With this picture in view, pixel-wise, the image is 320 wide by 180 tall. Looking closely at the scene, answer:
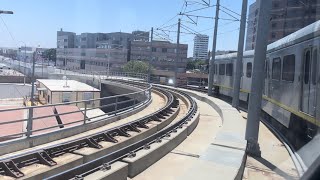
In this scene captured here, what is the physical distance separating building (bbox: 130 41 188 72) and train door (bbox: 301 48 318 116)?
→ 11754 centimetres

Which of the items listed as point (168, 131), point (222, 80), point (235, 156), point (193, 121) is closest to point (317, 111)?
point (235, 156)

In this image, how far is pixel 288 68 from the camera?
12.3 metres

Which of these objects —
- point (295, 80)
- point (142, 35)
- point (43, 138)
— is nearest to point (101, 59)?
point (142, 35)

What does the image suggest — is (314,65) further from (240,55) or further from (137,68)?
(137,68)

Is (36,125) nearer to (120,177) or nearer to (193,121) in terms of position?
(193,121)

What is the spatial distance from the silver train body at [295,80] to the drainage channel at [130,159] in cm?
347

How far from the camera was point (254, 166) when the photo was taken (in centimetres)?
902

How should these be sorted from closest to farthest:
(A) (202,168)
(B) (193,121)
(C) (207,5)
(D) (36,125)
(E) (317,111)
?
1. (A) (202,168)
2. (E) (317,111)
3. (B) (193,121)
4. (D) (36,125)
5. (C) (207,5)

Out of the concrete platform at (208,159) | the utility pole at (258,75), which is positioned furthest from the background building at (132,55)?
the utility pole at (258,75)

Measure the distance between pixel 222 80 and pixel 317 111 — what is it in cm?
2036

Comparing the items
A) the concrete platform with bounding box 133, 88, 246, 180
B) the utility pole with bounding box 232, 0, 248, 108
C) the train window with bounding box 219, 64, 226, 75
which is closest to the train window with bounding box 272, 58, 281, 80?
the concrete platform with bounding box 133, 88, 246, 180

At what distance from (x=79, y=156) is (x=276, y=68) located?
8.49 meters

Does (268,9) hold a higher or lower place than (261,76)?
higher

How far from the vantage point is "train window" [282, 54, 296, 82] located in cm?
1170
